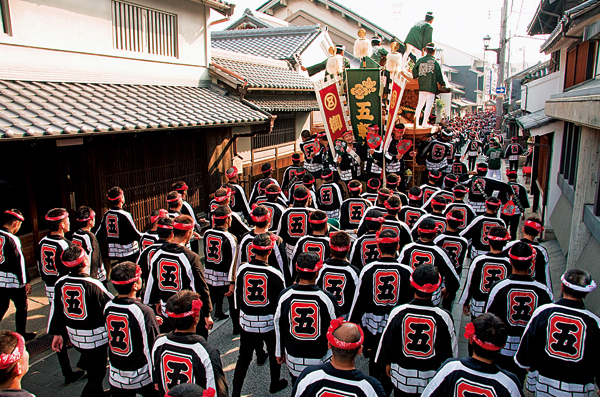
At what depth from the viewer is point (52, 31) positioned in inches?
293

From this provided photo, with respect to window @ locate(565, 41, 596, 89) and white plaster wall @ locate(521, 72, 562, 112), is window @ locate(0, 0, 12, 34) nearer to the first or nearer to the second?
window @ locate(565, 41, 596, 89)

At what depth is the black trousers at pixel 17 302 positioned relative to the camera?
5.64 m

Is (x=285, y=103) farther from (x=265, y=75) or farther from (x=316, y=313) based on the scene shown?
(x=316, y=313)

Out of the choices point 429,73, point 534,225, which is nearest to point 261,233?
point 534,225

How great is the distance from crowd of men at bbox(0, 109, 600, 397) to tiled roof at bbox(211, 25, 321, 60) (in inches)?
448

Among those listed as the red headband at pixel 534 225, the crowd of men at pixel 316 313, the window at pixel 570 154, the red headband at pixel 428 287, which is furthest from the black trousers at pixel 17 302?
the window at pixel 570 154

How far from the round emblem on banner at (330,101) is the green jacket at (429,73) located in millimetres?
2264

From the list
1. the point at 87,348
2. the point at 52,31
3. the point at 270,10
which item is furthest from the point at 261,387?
the point at 270,10

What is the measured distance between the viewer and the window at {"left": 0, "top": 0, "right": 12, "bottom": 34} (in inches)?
264

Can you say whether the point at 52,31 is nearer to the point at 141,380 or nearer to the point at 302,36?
the point at 141,380

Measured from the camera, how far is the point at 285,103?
13.5 metres

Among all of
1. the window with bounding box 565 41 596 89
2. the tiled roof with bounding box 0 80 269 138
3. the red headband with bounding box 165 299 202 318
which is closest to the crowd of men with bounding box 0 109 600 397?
the red headband with bounding box 165 299 202 318

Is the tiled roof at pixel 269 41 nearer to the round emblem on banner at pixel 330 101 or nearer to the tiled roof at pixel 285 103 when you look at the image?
the tiled roof at pixel 285 103

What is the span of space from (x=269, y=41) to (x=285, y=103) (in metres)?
6.21
